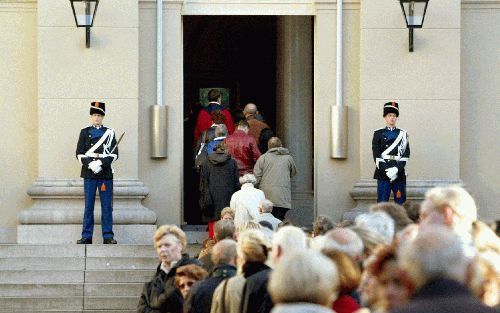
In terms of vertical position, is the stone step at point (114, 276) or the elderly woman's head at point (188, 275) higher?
the elderly woman's head at point (188, 275)

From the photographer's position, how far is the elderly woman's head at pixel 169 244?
40.7 ft

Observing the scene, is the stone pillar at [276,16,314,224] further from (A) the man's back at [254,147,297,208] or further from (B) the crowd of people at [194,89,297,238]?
(A) the man's back at [254,147,297,208]

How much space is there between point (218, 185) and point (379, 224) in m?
8.77

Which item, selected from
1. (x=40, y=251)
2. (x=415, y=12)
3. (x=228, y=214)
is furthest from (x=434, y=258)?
(x=415, y=12)

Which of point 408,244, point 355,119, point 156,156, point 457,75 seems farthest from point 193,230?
point 408,244

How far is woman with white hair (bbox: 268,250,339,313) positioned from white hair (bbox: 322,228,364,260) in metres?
1.80

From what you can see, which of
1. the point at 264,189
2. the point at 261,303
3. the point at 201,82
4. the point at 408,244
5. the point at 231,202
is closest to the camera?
the point at 408,244

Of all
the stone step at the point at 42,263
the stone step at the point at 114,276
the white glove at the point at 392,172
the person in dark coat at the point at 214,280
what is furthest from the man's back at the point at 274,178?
the person in dark coat at the point at 214,280

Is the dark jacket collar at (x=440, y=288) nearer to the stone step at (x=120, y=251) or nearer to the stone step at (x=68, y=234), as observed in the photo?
the stone step at (x=120, y=251)

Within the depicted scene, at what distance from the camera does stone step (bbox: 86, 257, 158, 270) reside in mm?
18344

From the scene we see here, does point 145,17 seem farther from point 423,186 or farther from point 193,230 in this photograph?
point 423,186

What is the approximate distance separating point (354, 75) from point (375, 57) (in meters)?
0.43

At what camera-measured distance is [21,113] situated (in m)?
20.1

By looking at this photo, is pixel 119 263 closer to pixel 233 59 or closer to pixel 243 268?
pixel 243 268
